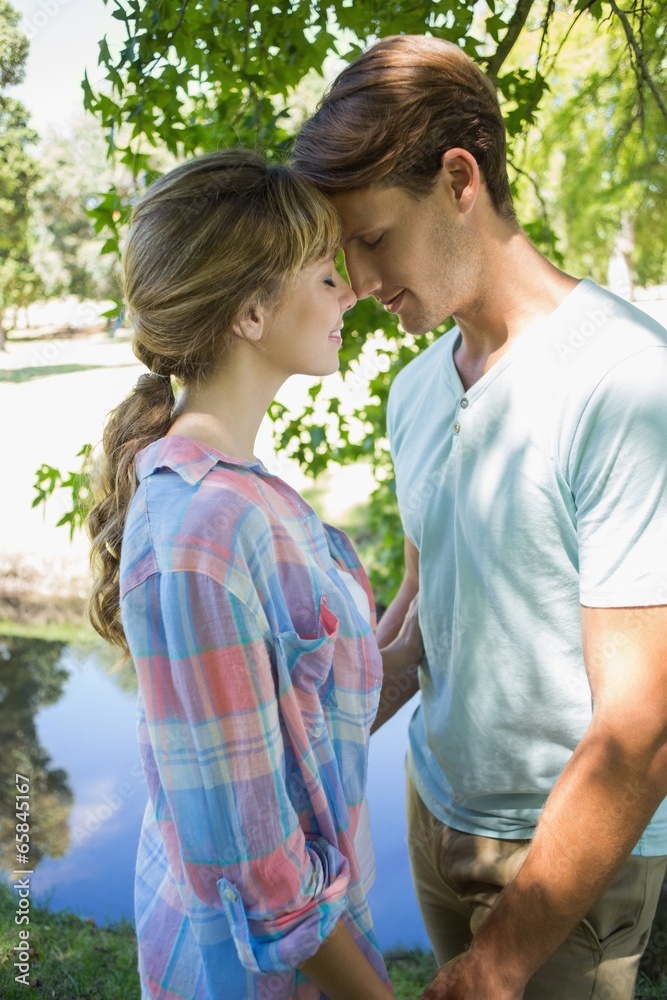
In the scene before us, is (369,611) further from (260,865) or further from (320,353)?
(260,865)

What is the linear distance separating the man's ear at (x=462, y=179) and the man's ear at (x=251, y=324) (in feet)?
1.69

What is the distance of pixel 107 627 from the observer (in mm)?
1654

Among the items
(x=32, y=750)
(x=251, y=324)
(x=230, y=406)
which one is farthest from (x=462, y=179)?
(x=32, y=750)

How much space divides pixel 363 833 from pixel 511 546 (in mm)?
554

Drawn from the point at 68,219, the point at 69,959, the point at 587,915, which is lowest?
the point at 68,219

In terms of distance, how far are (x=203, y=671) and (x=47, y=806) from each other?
3.49m

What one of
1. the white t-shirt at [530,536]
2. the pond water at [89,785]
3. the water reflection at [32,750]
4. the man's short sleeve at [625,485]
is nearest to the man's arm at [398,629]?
the white t-shirt at [530,536]

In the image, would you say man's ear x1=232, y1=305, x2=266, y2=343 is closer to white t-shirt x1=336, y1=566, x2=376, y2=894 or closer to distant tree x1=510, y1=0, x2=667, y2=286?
white t-shirt x1=336, y1=566, x2=376, y2=894

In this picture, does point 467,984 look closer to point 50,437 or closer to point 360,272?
point 360,272

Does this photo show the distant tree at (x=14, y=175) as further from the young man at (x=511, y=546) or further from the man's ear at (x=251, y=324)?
the man's ear at (x=251, y=324)

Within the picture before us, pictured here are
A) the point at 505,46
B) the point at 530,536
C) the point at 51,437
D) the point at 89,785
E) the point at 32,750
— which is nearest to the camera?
the point at 530,536

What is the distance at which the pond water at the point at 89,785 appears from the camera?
360 centimetres

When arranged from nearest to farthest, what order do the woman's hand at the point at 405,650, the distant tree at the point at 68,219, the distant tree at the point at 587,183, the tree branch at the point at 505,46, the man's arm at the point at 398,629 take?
the woman's hand at the point at 405,650, the man's arm at the point at 398,629, the tree branch at the point at 505,46, the distant tree at the point at 587,183, the distant tree at the point at 68,219

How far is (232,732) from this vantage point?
117cm
